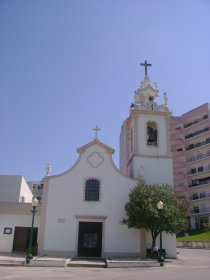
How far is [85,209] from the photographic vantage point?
2509 centimetres

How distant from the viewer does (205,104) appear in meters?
68.8

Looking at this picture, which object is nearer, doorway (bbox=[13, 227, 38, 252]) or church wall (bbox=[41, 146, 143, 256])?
church wall (bbox=[41, 146, 143, 256])

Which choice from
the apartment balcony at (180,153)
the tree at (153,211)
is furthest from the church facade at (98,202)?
the apartment balcony at (180,153)

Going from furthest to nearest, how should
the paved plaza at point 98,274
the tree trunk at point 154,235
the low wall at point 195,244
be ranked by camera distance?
the low wall at point 195,244 < the tree trunk at point 154,235 < the paved plaza at point 98,274

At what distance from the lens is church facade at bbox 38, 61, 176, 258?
24219 millimetres

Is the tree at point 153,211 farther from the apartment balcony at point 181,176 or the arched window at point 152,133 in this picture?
the apartment balcony at point 181,176

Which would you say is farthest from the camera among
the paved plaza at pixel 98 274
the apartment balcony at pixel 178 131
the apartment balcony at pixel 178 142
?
the apartment balcony at pixel 178 131

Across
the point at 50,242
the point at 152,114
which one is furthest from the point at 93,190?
the point at 152,114

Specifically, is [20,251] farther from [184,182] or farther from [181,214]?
[184,182]

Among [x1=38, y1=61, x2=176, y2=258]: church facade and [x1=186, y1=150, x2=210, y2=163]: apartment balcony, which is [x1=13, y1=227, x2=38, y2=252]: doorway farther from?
[x1=186, y1=150, x2=210, y2=163]: apartment balcony

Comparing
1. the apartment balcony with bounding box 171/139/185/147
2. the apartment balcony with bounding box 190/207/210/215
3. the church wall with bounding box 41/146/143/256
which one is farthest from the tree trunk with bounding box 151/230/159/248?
the apartment balcony with bounding box 171/139/185/147

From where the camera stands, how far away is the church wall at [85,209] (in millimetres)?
24172

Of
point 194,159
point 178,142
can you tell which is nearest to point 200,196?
point 194,159

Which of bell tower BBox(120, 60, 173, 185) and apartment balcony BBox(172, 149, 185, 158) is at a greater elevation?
apartment balcony BBox(172, 149, 185, 158)
